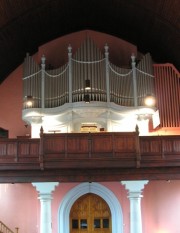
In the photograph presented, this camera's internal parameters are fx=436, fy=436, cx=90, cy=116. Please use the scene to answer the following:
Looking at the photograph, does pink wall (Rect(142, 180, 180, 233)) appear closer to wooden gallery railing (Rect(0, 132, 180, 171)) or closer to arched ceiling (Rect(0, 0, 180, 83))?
wooden gallery railing (Rect(0, 132, 180, 171))

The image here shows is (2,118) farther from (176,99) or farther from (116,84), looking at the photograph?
(176,99)

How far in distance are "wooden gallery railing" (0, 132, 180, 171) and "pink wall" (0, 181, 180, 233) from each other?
11.8ft

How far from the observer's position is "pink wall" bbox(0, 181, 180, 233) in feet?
58.5

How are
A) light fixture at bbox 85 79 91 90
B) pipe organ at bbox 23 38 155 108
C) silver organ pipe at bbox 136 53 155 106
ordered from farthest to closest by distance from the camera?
silver organ pipe at bbox 136 53 155 106 → pipe organ at bbox 23 38 155 108 → light fixture at bbox 85 79 91 90

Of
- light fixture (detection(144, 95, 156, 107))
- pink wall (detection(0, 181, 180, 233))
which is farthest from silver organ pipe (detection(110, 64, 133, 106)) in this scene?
pink wall (detection(0, 181, 180, 233))

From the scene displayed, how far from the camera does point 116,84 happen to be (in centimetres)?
1731

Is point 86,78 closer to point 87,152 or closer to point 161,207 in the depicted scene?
point 87,152

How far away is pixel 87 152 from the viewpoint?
1458cm

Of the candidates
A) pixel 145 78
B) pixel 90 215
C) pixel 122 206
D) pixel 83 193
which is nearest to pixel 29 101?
pixel 83 193

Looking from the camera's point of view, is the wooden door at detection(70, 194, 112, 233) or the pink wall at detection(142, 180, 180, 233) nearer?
the pink wall at detection(142, 180, 180, 233)

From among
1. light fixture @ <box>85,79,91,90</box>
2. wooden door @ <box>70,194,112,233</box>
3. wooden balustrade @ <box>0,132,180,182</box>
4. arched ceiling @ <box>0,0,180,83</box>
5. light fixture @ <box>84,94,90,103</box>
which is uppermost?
arched ceiling @ <box>0,0,180,83</box>

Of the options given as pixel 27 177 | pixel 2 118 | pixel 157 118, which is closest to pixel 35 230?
pixel 27 177

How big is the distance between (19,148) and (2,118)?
4.60 m

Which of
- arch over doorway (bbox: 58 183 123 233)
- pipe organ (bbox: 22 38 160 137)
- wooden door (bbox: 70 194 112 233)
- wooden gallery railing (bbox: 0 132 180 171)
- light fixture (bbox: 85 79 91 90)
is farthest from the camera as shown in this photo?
wooden door (bbox: 70 194 112 233)
